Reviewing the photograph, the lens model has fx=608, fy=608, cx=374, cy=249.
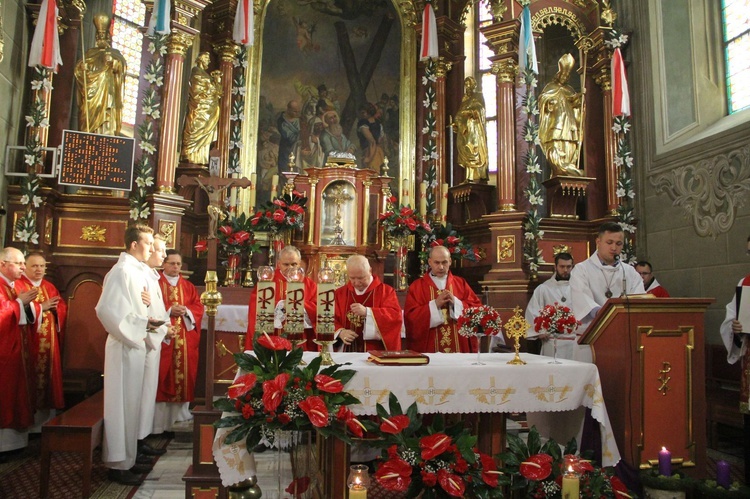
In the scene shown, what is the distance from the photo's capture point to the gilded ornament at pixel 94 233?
816 centimetres

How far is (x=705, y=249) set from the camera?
26.5 ft

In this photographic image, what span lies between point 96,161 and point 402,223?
406cm

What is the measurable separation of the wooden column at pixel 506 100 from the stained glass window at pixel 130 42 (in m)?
5.83

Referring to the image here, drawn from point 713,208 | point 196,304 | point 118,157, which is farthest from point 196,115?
point 713,208

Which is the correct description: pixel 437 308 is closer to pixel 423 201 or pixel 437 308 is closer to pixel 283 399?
pixel 283 399

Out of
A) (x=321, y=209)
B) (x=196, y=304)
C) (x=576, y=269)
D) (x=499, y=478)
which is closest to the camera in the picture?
(x=499, y=478)

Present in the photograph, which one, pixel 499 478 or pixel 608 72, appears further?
pixel 608 72

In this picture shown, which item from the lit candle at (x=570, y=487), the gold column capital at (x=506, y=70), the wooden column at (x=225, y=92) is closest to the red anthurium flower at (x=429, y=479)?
the lit candle at (x=570, y=487)

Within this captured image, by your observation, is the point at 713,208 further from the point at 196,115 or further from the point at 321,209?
the point at 196,115

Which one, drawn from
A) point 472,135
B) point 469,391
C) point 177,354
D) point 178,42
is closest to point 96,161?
point 178,42

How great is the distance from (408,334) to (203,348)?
3.10 metres

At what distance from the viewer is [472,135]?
31.3 feet

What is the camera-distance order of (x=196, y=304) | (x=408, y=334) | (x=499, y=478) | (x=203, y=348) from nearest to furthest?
(x=499, y=478), (x=408, y=334), (x=196, y=304), (x=203, y=348)

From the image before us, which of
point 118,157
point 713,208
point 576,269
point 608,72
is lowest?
point 576,269
